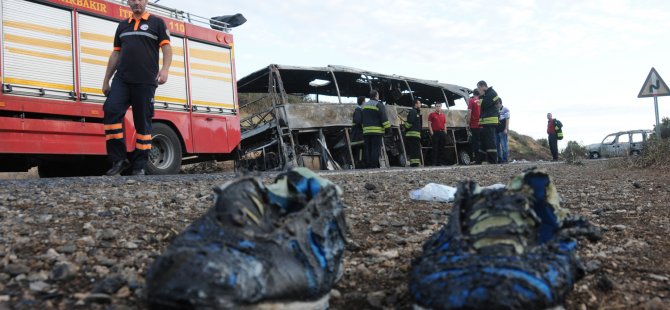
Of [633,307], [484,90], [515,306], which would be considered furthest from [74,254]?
[484,90]

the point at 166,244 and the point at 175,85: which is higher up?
the point at 175,85

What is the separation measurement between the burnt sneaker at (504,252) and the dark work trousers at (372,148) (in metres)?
9.04

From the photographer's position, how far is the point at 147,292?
111 cm

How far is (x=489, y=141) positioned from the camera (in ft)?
35.7

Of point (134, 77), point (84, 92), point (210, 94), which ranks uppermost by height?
point (210, 94)

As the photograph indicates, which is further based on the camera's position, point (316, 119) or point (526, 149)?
point (526, 149)

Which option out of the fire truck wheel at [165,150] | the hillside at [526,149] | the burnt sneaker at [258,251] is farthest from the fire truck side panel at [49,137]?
the hillside at [526,149]

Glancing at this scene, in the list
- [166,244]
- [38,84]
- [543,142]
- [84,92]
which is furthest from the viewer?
[543,142]

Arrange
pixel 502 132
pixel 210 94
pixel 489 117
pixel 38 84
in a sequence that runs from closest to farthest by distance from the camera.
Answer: pixel 38 84, pixel 210 94, pixel 489 117, pixel 502 132

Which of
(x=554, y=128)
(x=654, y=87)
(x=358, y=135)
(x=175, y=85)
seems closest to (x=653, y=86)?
(x=654, y=87)

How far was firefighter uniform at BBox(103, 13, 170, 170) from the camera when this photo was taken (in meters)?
5.03

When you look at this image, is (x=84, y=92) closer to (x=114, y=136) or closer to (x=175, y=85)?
(x=175, y=85)

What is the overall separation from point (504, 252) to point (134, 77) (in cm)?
468

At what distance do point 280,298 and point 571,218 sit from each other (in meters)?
0.97
